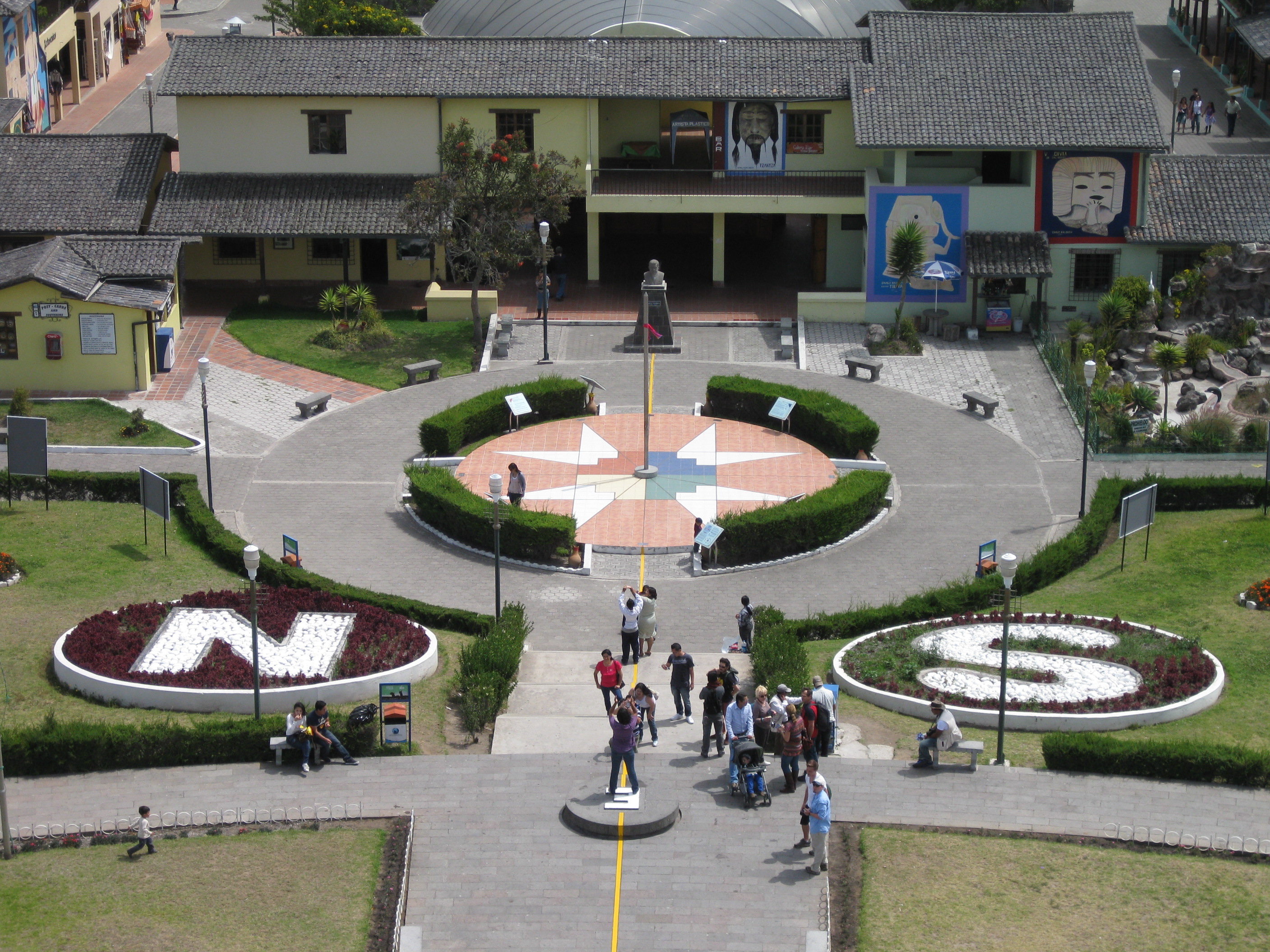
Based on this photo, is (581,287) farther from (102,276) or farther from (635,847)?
(635,847)

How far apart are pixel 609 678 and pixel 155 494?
1285 centimetres

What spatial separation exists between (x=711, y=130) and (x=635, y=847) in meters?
35.3

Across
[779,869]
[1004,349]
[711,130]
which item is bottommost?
[779,869]

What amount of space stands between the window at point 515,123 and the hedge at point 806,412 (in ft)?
41.9

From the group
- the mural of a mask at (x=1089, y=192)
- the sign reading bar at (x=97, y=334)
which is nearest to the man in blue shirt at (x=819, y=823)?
the sign reading bar at (x=97, y=334)

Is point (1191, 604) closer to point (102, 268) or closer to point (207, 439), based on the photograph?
point (207, 439)

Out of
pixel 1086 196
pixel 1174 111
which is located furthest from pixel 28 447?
pixel 1174 111

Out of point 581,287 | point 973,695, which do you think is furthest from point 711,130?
point 973,695

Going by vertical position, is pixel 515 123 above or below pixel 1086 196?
above

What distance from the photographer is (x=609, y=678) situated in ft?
97.7

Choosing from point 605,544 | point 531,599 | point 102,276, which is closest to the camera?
point 531,599

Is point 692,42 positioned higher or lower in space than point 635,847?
higher

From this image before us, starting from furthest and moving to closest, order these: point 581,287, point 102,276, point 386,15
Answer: point 386,15 < point 581,287 < point 102,276

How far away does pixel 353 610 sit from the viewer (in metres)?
34.1
